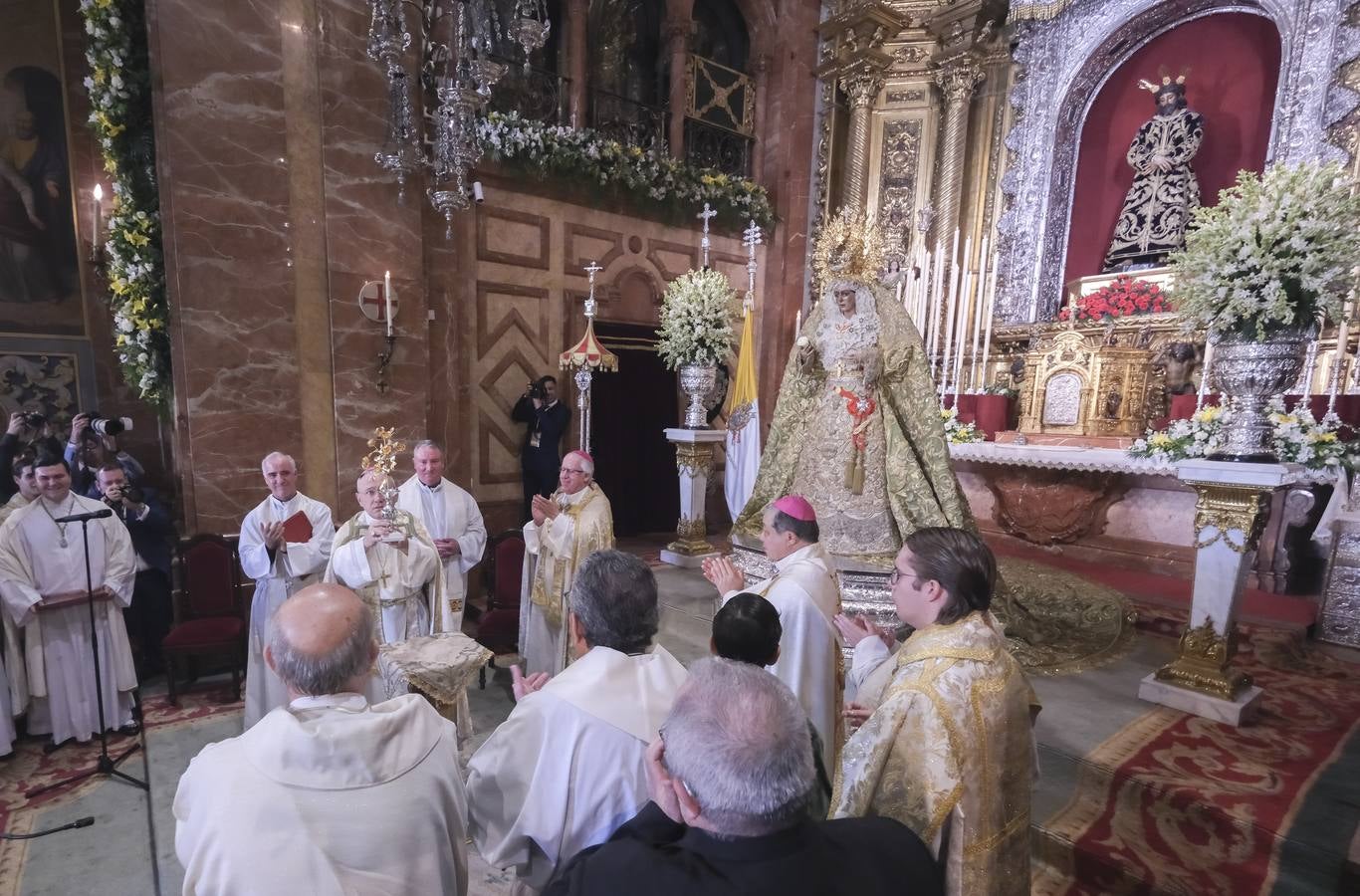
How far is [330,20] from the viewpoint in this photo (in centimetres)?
573

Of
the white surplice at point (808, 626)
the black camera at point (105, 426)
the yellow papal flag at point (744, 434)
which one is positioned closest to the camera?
the white surplice at point (808, 626)

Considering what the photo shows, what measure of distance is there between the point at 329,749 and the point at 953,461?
26.9 ft

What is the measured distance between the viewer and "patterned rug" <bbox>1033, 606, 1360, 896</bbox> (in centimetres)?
288

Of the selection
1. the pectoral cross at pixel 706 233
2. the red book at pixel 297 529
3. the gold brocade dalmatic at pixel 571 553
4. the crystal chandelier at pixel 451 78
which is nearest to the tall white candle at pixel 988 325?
the pectoral cross at pixel 706 233

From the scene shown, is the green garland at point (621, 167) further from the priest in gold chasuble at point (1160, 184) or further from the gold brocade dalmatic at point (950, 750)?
the gold brocade dalmatic at point (950, 750)

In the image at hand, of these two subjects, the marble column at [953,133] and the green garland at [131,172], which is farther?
the marble column at [953,133]

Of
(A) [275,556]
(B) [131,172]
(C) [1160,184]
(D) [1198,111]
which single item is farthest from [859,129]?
(A) [275,556]

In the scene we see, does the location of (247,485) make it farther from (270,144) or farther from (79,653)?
(270,144)

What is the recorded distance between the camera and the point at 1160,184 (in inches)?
329

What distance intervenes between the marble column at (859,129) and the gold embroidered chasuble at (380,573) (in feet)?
27.7

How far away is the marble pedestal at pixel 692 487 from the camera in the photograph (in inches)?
312

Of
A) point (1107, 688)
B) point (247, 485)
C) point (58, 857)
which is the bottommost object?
point (58, 857)

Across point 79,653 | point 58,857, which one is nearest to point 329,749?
point 58,857

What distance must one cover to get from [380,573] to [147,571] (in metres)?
2.83
